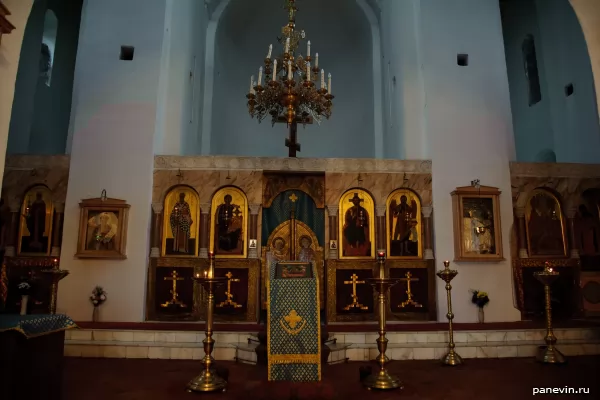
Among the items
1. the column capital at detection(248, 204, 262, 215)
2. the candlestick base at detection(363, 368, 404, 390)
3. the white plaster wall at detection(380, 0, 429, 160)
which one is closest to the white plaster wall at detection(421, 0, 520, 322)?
the white plaster wall at detection(380, 0, 429, 160)

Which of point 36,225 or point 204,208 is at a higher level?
point 204,208

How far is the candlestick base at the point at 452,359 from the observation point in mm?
6613

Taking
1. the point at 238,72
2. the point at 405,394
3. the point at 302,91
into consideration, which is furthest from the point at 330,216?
the point at 238,72

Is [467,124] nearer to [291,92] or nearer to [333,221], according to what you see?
[333,221]

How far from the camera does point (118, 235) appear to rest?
891 cm

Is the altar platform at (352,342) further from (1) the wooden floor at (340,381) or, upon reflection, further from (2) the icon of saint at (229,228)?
(2) the icon of saint at (229,228)

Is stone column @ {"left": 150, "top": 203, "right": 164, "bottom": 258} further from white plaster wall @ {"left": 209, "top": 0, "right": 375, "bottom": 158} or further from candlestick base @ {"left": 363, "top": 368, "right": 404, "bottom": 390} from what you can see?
white plaster wall @ {"left": 209, "top": 0, "right": 375, "bottom": 158}

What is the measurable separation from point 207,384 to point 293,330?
1105 millimetres

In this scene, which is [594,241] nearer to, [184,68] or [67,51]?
[184,68]

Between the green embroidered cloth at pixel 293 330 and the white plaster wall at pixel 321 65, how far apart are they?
33.2ft

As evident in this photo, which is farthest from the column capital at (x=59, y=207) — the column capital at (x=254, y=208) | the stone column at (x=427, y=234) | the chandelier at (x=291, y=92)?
the stone column at (x=427, y=234)

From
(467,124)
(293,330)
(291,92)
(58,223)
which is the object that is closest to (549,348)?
(293,330)

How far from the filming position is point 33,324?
3.93m

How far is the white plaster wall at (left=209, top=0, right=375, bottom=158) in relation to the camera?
14844mm
